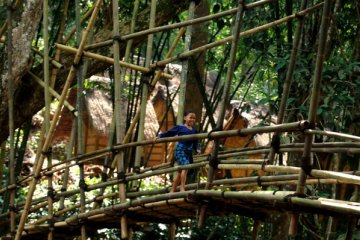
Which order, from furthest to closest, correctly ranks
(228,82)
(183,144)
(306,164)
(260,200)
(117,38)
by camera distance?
(183,144), (117,38), (228,82), (260,200), (306,164)

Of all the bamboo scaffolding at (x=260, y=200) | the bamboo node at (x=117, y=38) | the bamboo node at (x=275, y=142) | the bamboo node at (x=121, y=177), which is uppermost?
the bamboo node at (x=117, y=38)

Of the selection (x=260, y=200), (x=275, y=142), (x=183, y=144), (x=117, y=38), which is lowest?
(x=260, y=200)

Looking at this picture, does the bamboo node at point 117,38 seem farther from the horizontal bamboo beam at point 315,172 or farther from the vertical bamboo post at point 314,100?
the vertical bamboo post at point 314,100

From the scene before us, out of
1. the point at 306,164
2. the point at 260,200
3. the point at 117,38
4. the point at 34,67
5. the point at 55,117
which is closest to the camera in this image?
the point at 306,164

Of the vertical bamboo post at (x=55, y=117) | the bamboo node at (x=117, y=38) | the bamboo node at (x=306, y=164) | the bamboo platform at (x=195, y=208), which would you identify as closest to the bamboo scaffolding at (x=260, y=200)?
the bamboo platform at (x=195, y=208)

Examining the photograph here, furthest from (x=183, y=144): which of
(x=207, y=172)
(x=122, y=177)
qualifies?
(x=207, y=172)

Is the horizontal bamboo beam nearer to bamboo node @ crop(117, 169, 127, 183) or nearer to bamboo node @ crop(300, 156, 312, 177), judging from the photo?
bamboo node @ crop(300, 156, 312, 177)

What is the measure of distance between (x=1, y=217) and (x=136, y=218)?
1.21m

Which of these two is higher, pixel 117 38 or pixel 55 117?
pixel 117 38

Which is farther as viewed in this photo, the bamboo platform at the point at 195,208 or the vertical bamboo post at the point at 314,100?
the bamboo platform at the point at 195,208

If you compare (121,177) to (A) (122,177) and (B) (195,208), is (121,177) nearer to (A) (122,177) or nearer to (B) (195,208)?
(A) (122,177)

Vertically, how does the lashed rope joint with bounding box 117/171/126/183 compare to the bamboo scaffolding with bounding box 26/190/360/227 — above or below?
above

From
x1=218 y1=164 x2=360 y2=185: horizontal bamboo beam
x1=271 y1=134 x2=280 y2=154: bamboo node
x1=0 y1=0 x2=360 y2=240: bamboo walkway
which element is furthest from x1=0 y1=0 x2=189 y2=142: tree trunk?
x1=218 y1=164 x2=360 y2=185: horizontal bamboo beam

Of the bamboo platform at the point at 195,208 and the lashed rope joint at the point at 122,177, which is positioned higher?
the lashed rope joint at the point at 122,177
